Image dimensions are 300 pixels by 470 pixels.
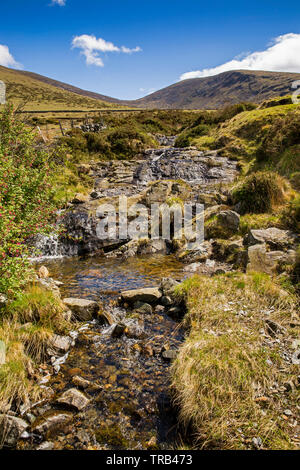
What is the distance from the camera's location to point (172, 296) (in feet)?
25.4

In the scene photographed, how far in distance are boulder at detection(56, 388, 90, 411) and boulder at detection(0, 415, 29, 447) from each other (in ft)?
2.35

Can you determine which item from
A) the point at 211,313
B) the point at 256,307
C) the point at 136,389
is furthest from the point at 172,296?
the point at 136,389

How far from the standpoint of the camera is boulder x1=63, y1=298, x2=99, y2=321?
23.5 ft

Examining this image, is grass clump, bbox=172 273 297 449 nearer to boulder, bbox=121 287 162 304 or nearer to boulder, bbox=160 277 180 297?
boulder, bbox=160 277 180 297

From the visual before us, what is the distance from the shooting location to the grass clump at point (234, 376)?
357cm

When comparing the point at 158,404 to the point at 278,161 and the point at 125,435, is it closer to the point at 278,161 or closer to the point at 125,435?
the point at 125,435

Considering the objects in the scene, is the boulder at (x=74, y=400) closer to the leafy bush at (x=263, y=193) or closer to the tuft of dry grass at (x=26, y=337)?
the tuft of dry grass at (x=26, y=337)

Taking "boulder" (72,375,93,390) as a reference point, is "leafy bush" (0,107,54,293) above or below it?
above

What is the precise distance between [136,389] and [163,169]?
956 inches

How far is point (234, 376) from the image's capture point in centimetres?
420

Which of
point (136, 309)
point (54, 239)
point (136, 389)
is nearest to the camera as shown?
point (136, 389)

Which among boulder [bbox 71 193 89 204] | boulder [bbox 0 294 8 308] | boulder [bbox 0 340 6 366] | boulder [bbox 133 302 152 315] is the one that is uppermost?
boulder [bbox 71 193 89 204]

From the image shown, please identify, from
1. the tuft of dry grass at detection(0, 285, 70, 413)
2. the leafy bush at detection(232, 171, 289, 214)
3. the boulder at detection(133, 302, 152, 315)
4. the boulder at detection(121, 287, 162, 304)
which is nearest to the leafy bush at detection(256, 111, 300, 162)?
Answer: the leafy bush at detection(232, 171, 289, 214)

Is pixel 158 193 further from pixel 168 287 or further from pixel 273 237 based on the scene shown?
pixel 168 287
